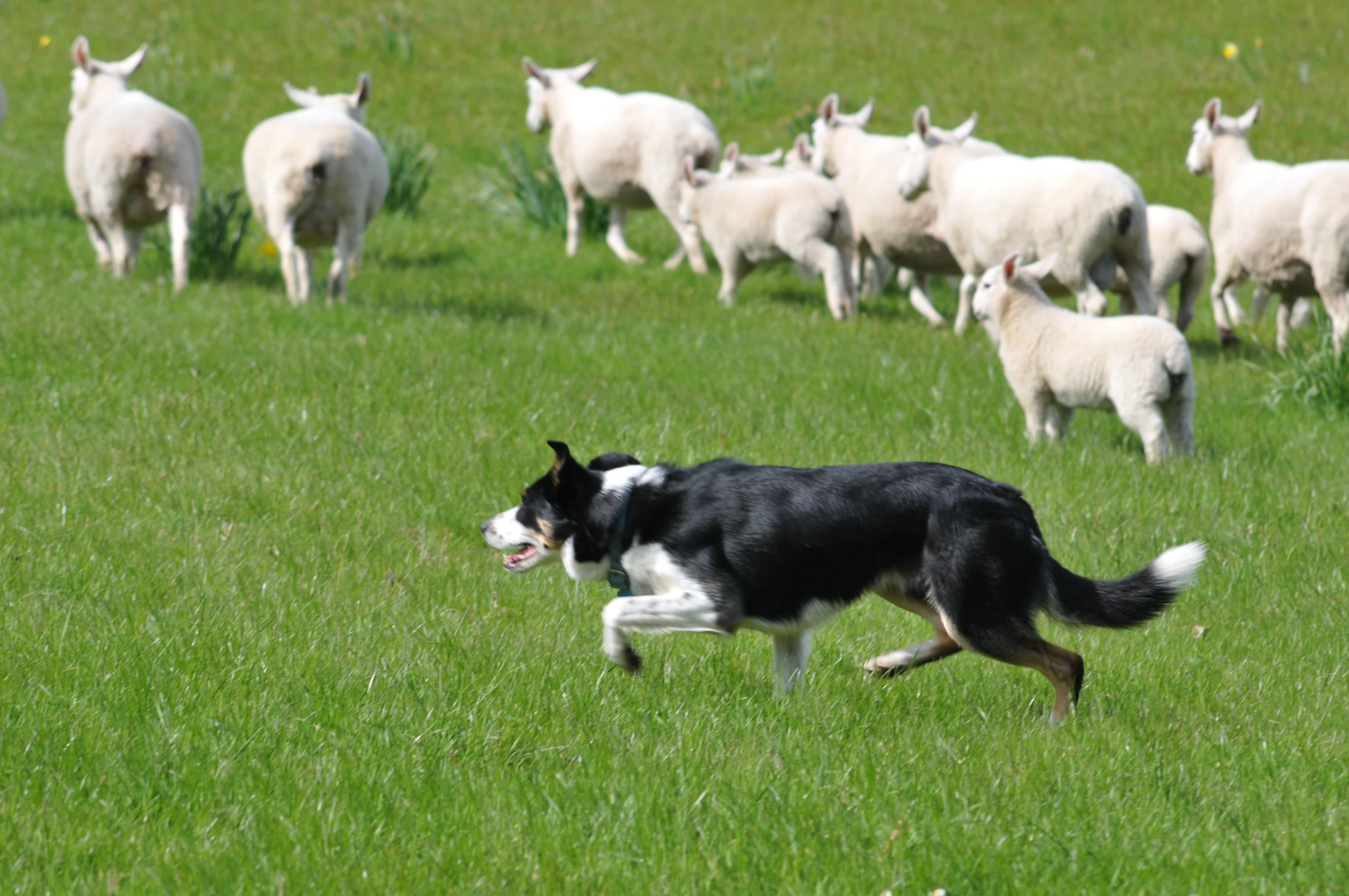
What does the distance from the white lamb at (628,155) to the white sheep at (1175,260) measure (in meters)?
4.01

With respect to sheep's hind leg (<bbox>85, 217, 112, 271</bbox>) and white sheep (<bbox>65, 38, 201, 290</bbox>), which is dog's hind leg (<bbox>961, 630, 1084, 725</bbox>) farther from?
sheep's hind leg (<bbox>85, 217, 112, 271</bbox>)

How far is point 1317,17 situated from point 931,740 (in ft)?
69.1

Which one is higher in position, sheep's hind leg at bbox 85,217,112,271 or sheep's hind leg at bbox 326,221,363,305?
sheep's hind leg at bbox 326,221,363,305

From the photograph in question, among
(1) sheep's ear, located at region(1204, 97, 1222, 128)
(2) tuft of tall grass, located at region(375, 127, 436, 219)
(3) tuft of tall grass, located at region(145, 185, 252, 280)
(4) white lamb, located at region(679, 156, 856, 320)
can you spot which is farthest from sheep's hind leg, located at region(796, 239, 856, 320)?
(2) tuft of tall grass, located at region(375, 127, 436, 219)

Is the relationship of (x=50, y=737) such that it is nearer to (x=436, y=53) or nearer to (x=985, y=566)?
(x=985, y=566)

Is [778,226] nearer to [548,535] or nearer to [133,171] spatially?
[133,171]

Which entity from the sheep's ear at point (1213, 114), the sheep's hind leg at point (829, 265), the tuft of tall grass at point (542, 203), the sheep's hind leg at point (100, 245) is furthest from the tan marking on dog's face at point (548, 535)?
the tuft of tall grass at point (542, 203)

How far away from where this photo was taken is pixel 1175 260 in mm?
9844

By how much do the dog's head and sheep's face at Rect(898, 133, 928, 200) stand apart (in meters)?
6.92

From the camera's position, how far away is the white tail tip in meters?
3.75

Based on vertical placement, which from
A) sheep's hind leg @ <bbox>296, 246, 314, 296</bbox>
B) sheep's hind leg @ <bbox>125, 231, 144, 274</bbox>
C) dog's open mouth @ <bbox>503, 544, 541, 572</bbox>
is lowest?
sheep's hind leg @ <bbox>125, 231, 144, 274</bbox>

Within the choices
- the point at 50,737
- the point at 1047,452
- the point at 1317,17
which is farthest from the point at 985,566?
the point at 1317,17

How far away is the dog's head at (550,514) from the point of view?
3910 mm

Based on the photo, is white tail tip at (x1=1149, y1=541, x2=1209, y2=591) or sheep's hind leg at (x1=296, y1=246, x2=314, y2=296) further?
sheep's hind leg at (x1=296, y1=246, x2=314, y2=296)
